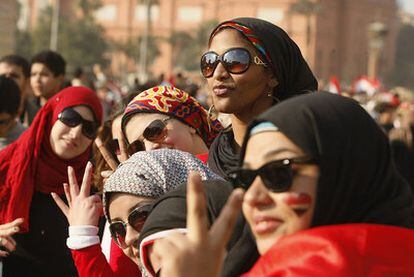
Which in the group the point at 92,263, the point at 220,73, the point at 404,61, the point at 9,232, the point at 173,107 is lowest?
the point at 404,61

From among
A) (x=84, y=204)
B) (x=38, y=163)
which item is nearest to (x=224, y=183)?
(x=84, y=204)

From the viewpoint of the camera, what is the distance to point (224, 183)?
9.18 feet

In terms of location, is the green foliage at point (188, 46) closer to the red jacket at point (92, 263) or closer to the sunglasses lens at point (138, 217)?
Result: the red jacket at point (92, 263)

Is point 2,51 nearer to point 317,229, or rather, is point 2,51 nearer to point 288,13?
point 317,229

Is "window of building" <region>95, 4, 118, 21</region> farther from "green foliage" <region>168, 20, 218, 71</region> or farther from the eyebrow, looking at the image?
the eyebrow

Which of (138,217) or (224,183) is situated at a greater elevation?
(224,183)

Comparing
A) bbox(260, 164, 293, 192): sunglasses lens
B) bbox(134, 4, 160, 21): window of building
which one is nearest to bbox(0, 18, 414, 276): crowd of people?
bbox(260, 164, 293, 192): sunglasses lens

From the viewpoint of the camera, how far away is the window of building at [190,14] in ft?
307

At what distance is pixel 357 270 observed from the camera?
7.04 feet

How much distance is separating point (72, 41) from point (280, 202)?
59.5m

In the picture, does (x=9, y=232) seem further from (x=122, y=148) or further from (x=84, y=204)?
(x=84, y=204)

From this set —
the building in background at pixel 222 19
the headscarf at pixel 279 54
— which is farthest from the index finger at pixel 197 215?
the building in background at pixel 222 19

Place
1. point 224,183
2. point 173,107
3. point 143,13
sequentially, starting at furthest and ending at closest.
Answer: point 143,13 < point 173,107 < point 224,183

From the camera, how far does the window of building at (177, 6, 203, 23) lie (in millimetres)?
93438
